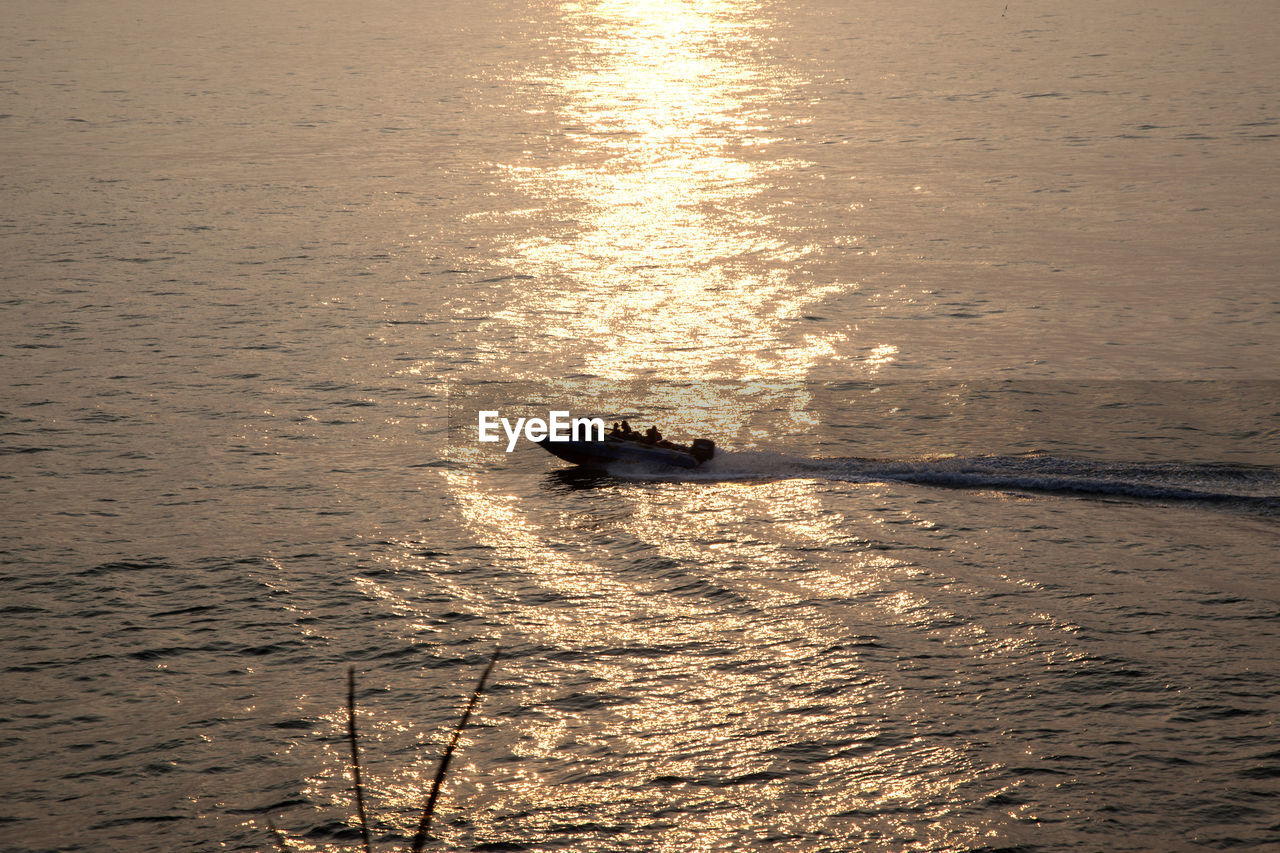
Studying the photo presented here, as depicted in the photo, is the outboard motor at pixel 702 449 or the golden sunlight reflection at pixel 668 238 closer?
the outboard motor at pixel 702 449

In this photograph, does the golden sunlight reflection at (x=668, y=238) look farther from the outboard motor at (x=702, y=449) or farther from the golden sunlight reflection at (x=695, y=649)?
the golden sunlight reflection at (x=695, y=649)

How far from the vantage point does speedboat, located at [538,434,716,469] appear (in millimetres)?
32906

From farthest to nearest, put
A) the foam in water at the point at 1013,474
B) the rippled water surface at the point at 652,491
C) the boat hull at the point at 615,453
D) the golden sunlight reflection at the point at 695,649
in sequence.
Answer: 1. the boat hull at the point at 615,453
2. the foam in water at the point at 1013,474
3. the rippled water surface at the point at 652,491
4. the golden sunlight reflection at the point at 695,649

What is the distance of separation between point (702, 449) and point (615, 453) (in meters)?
2.13

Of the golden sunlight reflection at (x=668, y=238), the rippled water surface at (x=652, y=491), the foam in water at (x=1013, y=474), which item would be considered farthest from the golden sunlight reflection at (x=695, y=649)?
the golden sunlight reflection at (x=668, y=238)

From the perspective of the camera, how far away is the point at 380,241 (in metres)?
56.4

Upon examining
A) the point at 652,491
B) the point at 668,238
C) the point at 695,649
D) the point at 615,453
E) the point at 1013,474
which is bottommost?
the point at 695,649

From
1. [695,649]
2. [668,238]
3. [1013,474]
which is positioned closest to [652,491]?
[695,649]

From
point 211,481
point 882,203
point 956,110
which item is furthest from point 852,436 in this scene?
point 956,110

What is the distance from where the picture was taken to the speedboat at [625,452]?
32906 millimetres

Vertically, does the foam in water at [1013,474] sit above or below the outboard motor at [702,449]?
below

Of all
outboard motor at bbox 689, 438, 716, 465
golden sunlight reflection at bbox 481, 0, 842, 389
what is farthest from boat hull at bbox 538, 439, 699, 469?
golden sunlight reflection at bbox 481, 0, 842, 389

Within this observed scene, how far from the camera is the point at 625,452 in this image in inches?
1302

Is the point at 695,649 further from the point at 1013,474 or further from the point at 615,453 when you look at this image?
the point at 1013,474
